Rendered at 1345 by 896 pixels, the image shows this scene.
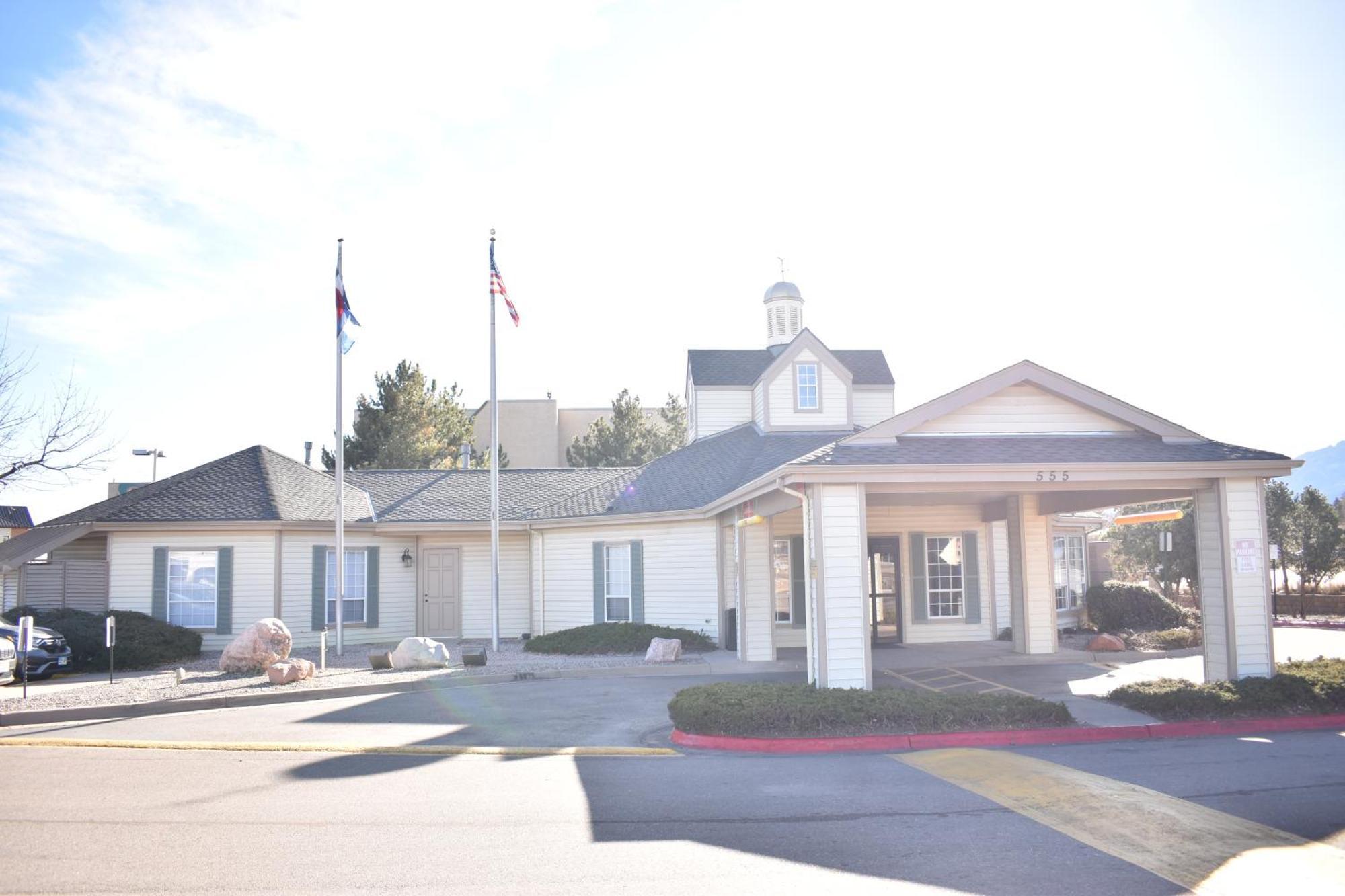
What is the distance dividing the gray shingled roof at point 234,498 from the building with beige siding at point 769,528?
8 centimetres

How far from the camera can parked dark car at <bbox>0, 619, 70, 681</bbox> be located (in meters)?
17.3

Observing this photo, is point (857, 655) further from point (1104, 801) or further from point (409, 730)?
point (409, 730)

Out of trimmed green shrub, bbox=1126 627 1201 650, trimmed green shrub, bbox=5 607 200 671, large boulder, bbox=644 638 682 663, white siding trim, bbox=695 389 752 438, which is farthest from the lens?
white siding trim, bbox=695 389 752 438

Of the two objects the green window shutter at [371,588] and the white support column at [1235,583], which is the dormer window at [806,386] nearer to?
the green window shutter at [371,588]

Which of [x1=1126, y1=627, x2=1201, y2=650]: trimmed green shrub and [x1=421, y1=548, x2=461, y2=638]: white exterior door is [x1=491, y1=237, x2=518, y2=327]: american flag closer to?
[x1=421, y1=548, x2=461, y2=638]: white exterior door

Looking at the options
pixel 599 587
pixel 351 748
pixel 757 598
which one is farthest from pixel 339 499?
pixel 351 748

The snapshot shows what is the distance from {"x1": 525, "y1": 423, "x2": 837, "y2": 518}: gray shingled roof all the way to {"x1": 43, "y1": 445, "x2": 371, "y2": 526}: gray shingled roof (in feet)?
17.8

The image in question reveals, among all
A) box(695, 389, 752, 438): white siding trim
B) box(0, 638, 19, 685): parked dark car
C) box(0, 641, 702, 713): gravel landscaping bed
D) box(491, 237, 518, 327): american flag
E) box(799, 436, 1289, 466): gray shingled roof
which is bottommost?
box(0, 641, 702, 713): gravel landscaping bed

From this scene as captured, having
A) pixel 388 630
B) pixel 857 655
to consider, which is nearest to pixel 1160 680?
pixel 857 655

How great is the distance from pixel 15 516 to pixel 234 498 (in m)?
41.7

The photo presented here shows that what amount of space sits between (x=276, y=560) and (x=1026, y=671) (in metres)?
15.5

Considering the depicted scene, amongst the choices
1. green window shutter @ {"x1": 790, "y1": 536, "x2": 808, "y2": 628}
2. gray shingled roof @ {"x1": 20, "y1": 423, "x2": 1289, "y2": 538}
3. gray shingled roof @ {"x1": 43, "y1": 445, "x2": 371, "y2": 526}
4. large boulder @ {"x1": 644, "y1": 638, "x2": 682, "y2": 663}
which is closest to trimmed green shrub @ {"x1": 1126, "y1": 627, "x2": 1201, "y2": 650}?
green window shutter @ {"x1": 790, "y1": 536, "x2": 808, "y2": 628}

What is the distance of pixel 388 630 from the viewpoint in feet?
77.1

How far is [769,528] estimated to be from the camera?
18359 millimetres
